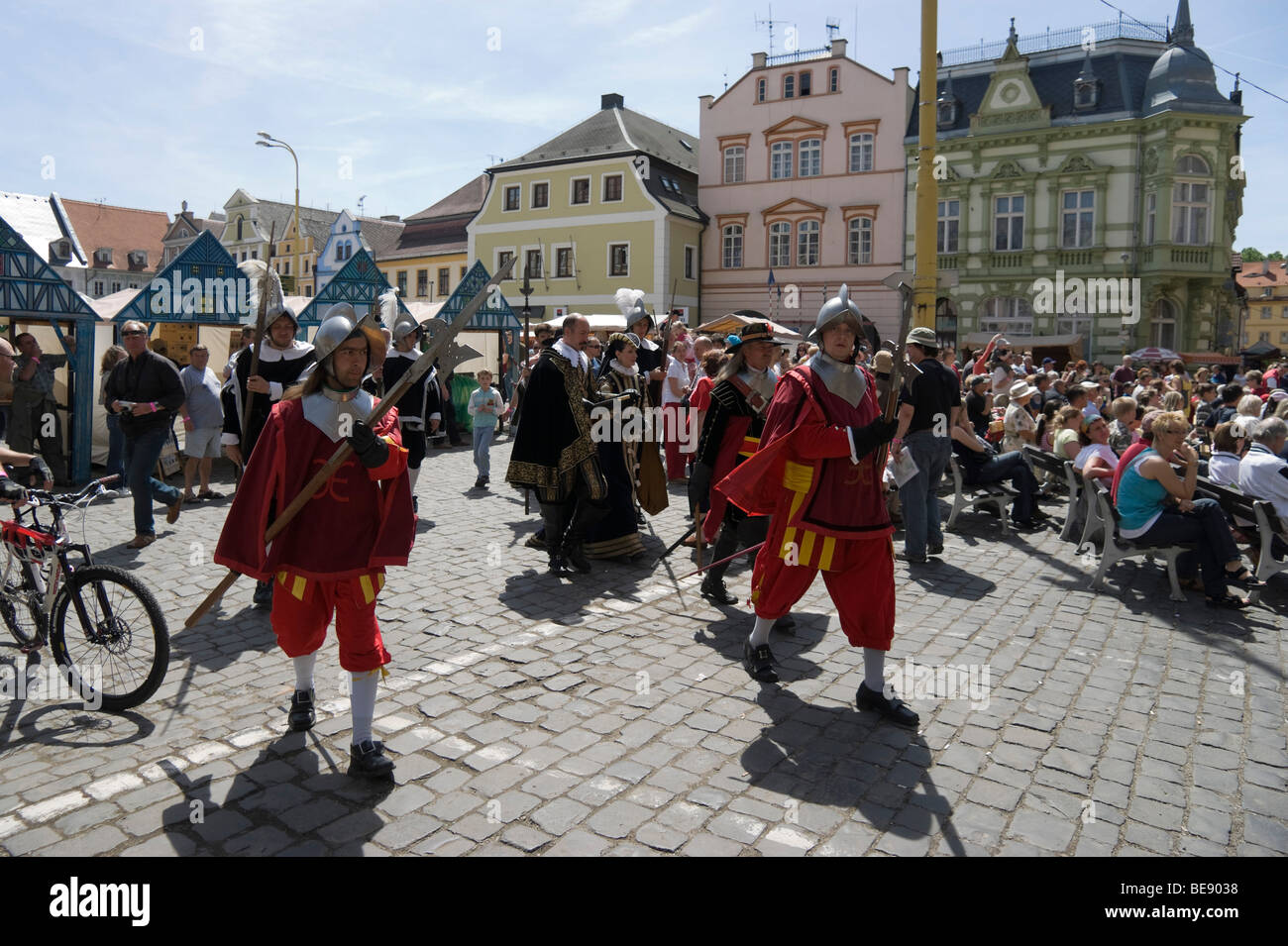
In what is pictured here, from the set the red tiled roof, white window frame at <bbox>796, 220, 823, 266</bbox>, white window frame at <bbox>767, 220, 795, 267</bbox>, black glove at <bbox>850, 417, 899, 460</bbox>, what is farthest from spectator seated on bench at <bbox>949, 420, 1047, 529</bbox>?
the red tiled roof

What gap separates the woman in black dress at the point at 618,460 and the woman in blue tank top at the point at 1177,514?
3867 millimetres

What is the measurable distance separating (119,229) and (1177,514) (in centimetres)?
8219

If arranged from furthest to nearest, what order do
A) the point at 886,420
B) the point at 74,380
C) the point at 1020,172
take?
the point at 1020,172 < the point at 74,380 < the point at 886,420

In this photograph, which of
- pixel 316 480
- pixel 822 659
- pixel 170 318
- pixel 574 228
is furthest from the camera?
pixel 574 228

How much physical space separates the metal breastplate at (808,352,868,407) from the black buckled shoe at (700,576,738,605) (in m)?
2.39

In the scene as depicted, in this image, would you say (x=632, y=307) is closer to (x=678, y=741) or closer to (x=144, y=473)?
(x=144, y=473)

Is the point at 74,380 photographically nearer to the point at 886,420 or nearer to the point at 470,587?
the point at 470,587

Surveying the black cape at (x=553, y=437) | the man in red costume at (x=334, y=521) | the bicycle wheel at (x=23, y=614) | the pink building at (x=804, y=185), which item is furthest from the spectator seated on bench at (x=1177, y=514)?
the pink building at (x=804, y=185)

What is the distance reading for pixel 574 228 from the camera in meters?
38.6

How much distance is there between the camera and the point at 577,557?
24.3 ft

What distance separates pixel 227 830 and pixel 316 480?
4.31 ft

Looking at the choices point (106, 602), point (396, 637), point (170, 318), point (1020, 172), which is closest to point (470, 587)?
point (396, 637)

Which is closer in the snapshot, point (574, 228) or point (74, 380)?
point (74, 380)

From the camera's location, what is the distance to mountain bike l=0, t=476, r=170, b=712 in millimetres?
4273
